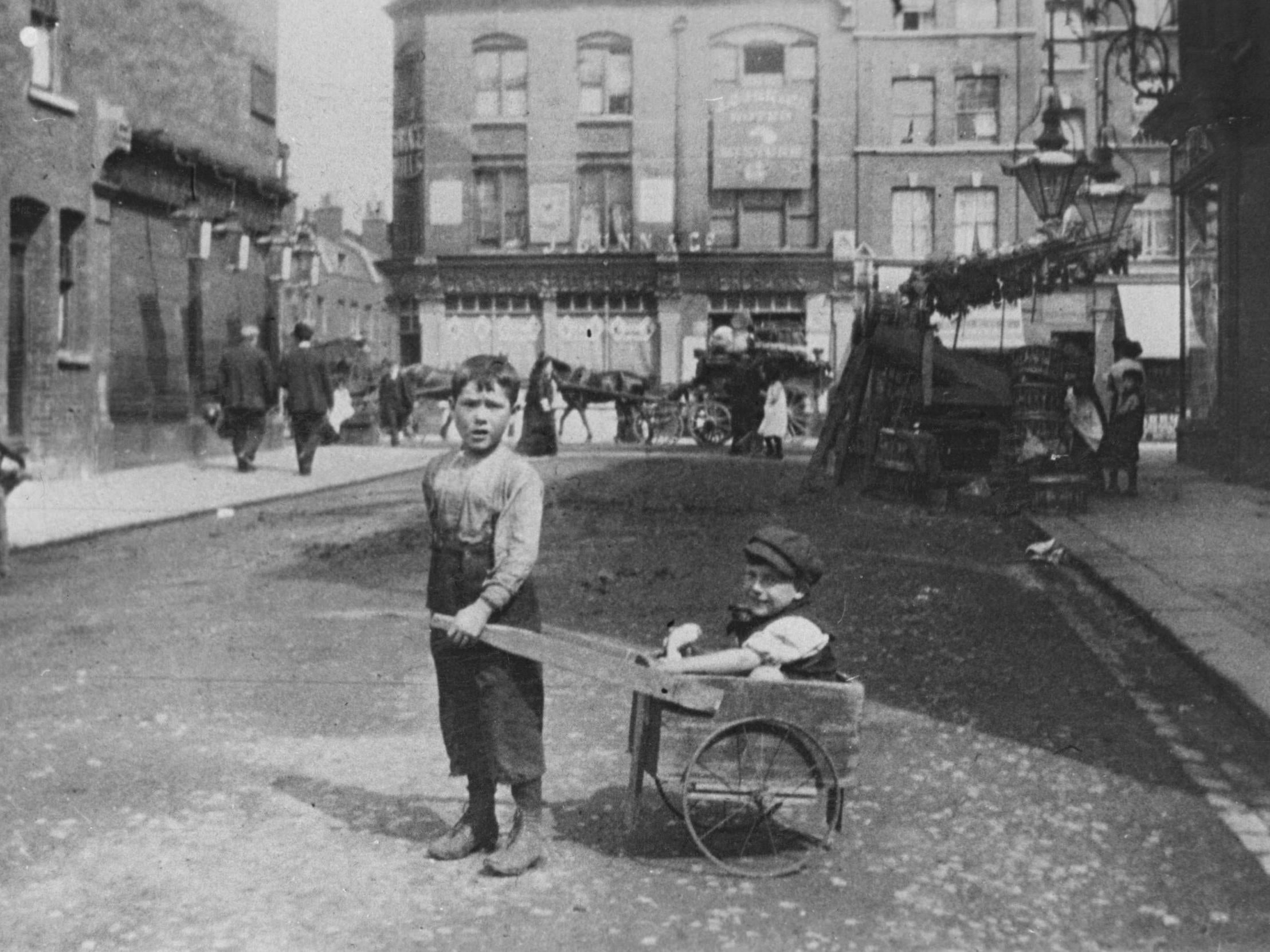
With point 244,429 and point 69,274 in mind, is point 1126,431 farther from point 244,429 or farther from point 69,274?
point 69,274

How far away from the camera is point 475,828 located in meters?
4.43

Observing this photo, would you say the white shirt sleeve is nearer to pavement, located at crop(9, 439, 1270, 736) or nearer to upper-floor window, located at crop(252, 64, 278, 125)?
pavement, located at crop(9, 439, 1270, 736)

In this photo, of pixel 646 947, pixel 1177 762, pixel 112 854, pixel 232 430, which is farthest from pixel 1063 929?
pixel 232 430

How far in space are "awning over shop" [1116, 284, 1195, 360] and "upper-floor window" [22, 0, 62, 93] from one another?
2854 cm

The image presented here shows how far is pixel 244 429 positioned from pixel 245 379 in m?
0.90

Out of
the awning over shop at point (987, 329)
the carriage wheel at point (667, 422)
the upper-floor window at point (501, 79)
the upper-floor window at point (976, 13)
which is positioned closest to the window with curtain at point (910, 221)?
the awning over shop at point (987, 329)

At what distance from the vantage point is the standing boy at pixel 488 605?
4.30 metres

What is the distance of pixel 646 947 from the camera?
145 inches

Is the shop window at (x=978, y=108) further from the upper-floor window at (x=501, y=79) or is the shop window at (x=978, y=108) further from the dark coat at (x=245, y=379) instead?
the dark coat at (x=245, y=379)

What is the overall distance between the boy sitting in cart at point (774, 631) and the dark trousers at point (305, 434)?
16.0 metres

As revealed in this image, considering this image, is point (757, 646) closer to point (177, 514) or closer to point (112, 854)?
point (112, 854)

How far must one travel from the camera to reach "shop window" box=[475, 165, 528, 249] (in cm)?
4475

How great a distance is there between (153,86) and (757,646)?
20.3 metres

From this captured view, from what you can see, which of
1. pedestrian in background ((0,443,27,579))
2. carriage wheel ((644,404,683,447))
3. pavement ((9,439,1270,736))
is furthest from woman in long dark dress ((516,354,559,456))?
pedestrian in background ((0,443,27,579))
